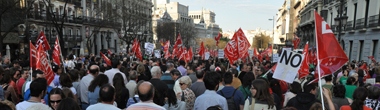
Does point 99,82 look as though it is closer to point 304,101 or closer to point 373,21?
point 304,101

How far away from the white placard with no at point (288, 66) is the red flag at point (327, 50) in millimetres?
752

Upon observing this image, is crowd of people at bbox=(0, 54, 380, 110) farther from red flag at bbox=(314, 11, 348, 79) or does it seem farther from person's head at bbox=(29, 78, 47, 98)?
red flag at bbox=(314, 11, 348, 79)

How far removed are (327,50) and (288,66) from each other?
982mm

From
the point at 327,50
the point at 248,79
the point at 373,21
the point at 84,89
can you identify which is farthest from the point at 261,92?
the point at 373,21

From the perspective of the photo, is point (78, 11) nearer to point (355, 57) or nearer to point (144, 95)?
point (355, 57)

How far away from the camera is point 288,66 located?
5129mm

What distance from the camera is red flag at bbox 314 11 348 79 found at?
13.8 feet

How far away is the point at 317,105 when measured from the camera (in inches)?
141

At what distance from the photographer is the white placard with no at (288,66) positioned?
502 cm

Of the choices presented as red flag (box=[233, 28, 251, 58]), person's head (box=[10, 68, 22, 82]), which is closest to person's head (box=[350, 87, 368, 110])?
person's head (box=[10, 68, 22, 82])

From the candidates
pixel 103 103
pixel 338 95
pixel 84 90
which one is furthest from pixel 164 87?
pixel 338 95

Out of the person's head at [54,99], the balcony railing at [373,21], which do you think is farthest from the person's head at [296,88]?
the balcony railing at [373,21]

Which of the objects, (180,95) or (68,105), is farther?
(180,95)

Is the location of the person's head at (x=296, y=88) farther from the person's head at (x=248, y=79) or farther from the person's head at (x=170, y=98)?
the person's head at (x=170, y=98)
